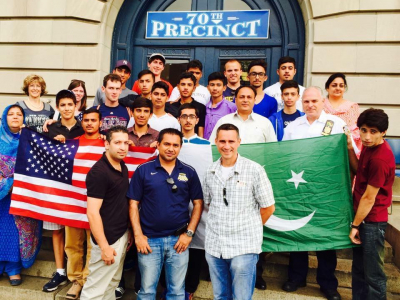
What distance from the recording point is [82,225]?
3984 mm

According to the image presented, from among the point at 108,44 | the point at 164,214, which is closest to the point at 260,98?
the point at 164,214

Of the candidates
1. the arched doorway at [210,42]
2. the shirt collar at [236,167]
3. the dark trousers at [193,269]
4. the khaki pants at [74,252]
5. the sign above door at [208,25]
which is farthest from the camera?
the sign above door at [208,25]

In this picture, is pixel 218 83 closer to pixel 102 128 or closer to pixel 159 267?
pixel 102 128

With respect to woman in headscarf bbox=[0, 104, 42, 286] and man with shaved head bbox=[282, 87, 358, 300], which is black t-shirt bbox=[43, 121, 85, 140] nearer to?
woman in headscarf bbox=[0, 104, 42, 286]

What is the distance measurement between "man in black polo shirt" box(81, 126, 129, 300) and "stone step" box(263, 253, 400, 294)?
6.63 feet

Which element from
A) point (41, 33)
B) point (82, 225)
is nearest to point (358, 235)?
point (82, 225)

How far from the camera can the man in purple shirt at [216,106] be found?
488 cm

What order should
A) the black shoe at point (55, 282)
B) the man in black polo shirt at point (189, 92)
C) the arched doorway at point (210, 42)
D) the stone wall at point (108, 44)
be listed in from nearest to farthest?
the black shoe at point (55, 282), the man in black polo shirt at point (189, 92), the stone wall at point (108, 44), the arched doorway at point (210, 42)

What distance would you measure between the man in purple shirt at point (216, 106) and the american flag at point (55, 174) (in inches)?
48.2

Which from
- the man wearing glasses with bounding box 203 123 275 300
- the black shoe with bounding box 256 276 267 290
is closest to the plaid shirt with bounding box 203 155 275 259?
the man wearing glasses with bounding box 203 123 275 300

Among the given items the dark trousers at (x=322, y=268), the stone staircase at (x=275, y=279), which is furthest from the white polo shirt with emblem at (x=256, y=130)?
the stone staircase at (x=275, y=279)

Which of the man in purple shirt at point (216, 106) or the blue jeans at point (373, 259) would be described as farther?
the man in purple shirt at point (216, 106)

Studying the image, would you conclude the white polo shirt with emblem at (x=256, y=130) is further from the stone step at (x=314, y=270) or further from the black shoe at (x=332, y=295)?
the black shoe at (x=332, y=295)

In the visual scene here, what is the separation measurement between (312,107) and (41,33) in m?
6.95
